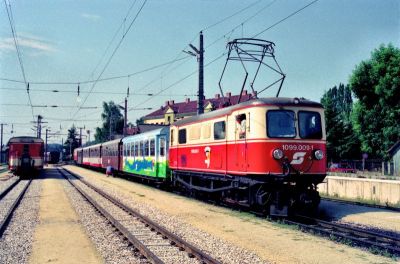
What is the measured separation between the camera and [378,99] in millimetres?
42625

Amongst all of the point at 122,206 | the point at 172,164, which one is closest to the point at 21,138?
the point at 172,164

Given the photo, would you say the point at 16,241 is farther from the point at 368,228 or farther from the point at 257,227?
the point at 368,228

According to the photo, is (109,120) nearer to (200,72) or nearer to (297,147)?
(200,72)

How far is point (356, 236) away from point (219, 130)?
19.3 feet

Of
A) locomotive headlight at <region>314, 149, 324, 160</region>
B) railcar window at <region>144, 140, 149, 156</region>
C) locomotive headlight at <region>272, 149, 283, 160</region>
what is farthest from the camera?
railcar window at <region>144, 140, 149, 156</region>

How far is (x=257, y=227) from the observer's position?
11.7 metres

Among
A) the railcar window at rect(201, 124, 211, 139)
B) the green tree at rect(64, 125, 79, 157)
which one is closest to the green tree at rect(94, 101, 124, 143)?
the green tree at rect(64, 125, 79, 157)

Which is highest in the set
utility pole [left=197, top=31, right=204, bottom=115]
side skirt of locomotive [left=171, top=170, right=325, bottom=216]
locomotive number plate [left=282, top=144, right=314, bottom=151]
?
utility pole [left=197, top=31, right=204, bottom=115]

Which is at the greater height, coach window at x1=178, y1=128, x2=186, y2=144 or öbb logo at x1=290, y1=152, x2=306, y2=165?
coach window at x1=178, y1=128, x2=186, y2=144

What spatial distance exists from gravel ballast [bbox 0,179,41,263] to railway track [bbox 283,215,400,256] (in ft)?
21.6

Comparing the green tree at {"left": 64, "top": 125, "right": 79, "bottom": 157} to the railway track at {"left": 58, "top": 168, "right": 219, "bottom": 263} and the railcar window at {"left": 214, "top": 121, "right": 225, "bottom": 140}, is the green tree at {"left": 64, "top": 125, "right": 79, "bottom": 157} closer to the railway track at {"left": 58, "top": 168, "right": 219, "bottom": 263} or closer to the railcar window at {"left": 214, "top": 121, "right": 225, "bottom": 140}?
the railcar window at {"left": 214, "top": 121, "right": 225, "bottom": 140}

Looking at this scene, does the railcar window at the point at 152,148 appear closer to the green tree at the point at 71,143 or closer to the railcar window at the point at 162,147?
the railcar window at the point at 162,147

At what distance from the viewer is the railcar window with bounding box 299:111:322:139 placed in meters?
13.1

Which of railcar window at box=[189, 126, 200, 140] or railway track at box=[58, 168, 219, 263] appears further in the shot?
railcar window at box=[189, 126, 200, 140]
